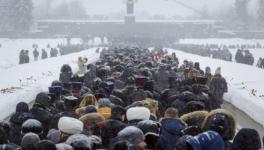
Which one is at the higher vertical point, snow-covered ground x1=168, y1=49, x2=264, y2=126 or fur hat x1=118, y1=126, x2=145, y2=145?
fur hat x1=118, y1=126, x2=145, y2=145

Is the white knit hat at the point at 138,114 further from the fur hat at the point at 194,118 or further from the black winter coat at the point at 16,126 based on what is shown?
the black winter coat at the point at 16,126

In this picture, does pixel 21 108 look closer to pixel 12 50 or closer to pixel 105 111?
pixel 105 111

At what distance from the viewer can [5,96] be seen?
20594 millimetres

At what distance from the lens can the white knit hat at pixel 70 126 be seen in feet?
26.8

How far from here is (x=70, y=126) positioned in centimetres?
818

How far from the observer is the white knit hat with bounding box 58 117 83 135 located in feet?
26.8

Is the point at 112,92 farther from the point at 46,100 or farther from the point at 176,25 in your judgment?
the point at 176,25

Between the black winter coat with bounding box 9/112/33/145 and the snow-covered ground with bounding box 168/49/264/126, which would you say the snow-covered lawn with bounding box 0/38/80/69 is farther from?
the black winter coat with bounding box 9/112/33/145

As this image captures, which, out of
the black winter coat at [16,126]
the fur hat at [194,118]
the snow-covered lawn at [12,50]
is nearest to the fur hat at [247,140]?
the fur hat at [194,118]

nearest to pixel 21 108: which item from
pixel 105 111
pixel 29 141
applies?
pixel 105 111

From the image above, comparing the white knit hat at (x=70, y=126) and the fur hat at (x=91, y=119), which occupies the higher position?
the white knit hat at (x=70, y=126)

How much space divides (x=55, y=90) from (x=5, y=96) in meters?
8.53

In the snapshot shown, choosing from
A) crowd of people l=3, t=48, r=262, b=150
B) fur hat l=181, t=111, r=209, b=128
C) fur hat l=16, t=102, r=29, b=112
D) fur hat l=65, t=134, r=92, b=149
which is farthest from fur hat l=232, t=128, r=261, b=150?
fur hat l=16, t=102, r=29, b=112

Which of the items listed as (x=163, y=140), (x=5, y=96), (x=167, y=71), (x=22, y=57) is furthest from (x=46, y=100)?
(x=22, y=57)
